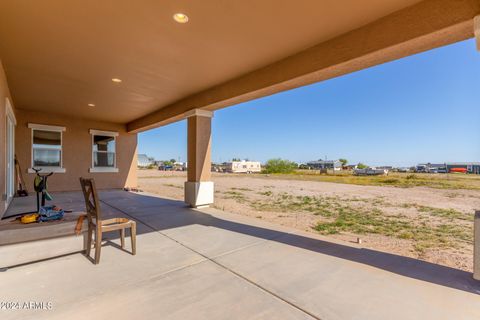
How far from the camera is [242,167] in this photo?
5516 centimetres

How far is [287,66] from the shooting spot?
151 inches

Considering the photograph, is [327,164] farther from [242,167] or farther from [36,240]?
[36,240]

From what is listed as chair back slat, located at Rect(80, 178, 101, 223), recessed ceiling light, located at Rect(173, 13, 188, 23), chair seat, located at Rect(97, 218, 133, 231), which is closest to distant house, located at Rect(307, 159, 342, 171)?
recessed ceiling light, located at Rect(173, 13, 188, 23)

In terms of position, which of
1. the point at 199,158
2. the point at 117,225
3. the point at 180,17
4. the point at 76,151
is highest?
the point at 180,17

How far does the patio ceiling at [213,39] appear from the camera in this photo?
101 inches

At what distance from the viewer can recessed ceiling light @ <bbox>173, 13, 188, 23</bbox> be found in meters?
2.76

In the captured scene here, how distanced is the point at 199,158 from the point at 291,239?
3376mm

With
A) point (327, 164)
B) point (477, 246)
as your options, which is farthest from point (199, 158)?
point (327, 164)

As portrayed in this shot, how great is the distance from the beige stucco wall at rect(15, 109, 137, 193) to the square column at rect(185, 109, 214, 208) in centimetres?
564

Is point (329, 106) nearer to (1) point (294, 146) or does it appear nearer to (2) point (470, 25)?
(1) point (294, 146)

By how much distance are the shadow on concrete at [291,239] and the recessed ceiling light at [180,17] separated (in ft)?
11.0

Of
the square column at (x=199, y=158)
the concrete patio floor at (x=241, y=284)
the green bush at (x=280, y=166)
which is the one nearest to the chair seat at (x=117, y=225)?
the concrete patio floor at (x=241, y=284)

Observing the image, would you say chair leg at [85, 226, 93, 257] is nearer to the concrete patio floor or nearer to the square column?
the concrete patio floor

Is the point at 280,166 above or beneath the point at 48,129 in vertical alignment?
beneath
